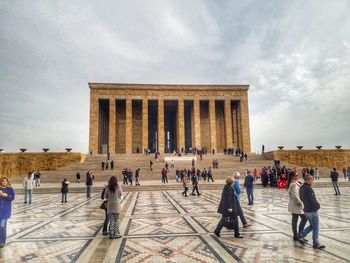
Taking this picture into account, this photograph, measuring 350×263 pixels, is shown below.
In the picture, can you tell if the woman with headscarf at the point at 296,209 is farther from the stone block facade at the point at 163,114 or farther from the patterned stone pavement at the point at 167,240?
the stone block facade at the point at 163,114

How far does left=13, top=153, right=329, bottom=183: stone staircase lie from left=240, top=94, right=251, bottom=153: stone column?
7.32 metres

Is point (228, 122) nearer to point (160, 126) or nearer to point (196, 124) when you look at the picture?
point (196, 124)

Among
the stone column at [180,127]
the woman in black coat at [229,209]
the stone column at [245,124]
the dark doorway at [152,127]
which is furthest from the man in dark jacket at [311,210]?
the dark doorway at [152,127]

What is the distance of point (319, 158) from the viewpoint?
1246 inches

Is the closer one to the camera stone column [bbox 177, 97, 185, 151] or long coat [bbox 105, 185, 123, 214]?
long coat [bbox 105, 185, 123, 214]

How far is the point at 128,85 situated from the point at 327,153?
28133 mm

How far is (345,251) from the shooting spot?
4.42 meters

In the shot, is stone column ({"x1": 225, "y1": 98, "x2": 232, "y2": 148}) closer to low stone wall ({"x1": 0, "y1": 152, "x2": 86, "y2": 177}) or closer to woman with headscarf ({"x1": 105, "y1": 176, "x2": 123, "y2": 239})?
low stone wall ({"x1": 0, "y1": 152, "x2": 86, "y2": 177})

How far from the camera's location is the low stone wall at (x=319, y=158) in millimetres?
31422

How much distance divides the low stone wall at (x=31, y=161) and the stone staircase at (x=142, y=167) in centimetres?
227

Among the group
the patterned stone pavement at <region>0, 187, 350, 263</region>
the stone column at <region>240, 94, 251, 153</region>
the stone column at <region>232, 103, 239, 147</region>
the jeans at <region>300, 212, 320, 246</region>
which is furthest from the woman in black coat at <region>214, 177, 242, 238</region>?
the stone column at <region>232, 103, 239, 147</region>

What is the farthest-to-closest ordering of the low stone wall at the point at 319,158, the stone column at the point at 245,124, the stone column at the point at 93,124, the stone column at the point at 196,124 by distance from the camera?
the stone column at the point at 245,124, the stone column at the point at 196,124, the stone column at the point at 93,124, the low stone wall at the point at 319,158

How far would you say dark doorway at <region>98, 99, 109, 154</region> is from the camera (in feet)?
128

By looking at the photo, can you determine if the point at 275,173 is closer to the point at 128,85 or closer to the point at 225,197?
the point at 225,197
